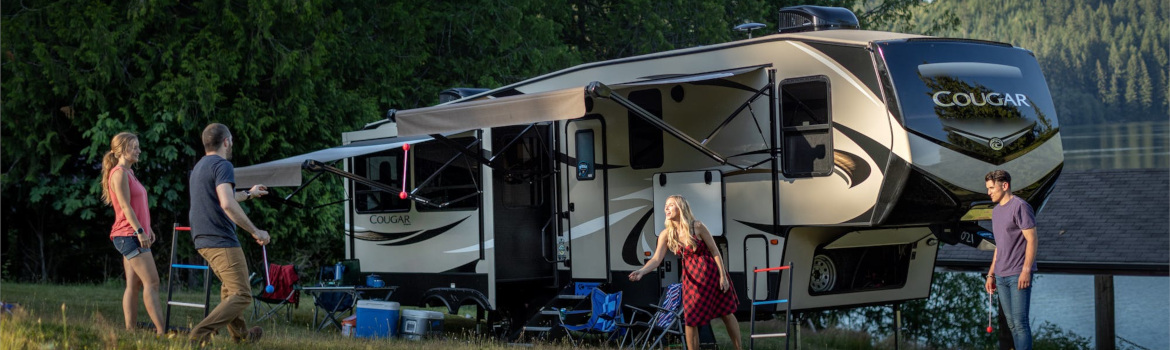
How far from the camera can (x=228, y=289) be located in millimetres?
8031

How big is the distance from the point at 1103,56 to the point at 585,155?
7089 centimetres

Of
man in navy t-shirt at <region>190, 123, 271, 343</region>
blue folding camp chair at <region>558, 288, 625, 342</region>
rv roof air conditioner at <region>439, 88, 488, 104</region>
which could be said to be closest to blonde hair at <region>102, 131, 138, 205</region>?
man in navy t-shirt at <region>190, 123, 271, 343</region>

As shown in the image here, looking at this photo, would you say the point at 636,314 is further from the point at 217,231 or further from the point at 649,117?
the point at 217,231

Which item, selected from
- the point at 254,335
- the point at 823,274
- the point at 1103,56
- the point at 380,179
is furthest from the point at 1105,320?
the point at 1103,56

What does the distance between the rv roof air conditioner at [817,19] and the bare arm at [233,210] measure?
5.29 metres

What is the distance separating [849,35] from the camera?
9984mm

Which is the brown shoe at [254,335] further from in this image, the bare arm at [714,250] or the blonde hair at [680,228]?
the bare arm at [714,250]

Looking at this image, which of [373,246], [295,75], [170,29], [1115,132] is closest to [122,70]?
[170,29]

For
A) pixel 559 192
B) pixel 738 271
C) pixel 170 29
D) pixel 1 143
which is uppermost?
pixel 170 29

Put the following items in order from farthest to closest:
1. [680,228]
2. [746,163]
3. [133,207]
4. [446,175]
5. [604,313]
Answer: [446,175] → [604,313] → [746,163] → [680,228] → [133,207]

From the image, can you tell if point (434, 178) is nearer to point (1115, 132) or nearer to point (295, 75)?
point (295, 75)

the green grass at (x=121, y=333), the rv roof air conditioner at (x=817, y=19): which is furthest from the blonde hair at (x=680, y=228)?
the rv roof air conditioner at (x=817, y=19)

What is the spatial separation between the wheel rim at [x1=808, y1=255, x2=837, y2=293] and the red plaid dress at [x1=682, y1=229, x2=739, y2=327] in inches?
68.3

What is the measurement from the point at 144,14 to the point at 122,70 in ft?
3.28
